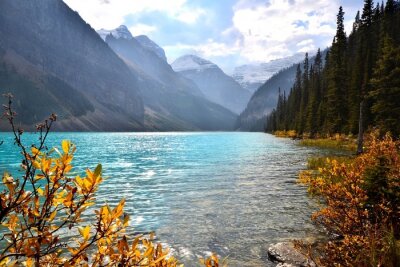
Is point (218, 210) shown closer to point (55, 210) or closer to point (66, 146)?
point (55, 210)

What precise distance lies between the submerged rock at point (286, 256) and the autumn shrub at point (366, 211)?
2.24ft

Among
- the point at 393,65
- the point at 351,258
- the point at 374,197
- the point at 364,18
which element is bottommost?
the point at 351,258

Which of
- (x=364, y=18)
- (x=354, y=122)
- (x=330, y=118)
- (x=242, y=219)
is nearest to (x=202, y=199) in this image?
(x=242, y=219)

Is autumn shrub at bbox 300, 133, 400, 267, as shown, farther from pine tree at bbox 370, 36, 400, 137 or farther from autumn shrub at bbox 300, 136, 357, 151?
autumn shrub at bbox 300, 136, 357, 151

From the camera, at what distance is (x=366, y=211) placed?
643 centimetres

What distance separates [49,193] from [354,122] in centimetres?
5667

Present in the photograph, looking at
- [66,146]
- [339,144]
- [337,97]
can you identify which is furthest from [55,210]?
[337,97]

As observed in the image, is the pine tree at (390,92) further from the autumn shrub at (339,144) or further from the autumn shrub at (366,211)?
the autumn shrub at (366,211)

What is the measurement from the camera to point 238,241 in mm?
10969

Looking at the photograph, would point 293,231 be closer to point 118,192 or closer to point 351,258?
point 351,258

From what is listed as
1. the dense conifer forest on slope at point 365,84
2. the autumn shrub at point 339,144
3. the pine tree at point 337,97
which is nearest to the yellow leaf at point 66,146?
the dense conifer forest on slope at point 365,84

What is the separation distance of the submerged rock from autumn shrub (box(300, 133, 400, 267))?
0.68 metres

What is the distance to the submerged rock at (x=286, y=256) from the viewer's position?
8716mm

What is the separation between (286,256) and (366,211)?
11.3 ft
